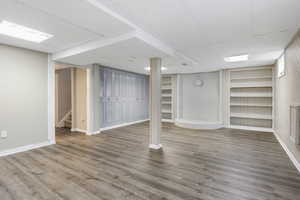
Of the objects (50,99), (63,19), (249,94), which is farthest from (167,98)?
(63,19)

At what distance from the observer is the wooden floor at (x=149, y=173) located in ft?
6.01

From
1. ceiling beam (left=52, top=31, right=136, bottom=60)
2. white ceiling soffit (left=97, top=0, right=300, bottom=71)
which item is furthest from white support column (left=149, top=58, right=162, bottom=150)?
ceiling beam (left=52, top=31, right=136, bottom=60)

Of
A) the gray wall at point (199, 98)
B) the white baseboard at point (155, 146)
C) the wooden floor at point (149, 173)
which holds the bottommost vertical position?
the wooden floor at point (149, 173)

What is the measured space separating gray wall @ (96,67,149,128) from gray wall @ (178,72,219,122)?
1.83 meters

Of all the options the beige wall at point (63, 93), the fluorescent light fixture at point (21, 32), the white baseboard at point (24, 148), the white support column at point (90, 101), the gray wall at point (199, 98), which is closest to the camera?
the fluorescent light fixture at point (21, 32)

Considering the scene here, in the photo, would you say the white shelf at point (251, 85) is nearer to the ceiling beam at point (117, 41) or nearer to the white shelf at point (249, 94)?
the white shelf at point (249, 94)

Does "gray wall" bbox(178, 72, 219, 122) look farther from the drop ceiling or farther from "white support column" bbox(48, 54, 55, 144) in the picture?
"white support column" bbox(48, 54, 55, 144)

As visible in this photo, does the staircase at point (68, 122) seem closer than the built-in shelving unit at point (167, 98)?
Yes

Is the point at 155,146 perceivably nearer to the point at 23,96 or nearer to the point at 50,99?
the point at 50,99

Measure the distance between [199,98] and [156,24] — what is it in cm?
507

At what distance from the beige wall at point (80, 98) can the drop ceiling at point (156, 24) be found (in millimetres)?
1743

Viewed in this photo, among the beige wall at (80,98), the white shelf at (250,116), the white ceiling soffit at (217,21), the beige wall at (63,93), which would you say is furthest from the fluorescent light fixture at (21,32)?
the white shelf at (250,116)

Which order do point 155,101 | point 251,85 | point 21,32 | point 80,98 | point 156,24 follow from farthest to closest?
point 251,85, point 80,98, point 155,101, point 21,32, point 156,24

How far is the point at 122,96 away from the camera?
5.92 m
